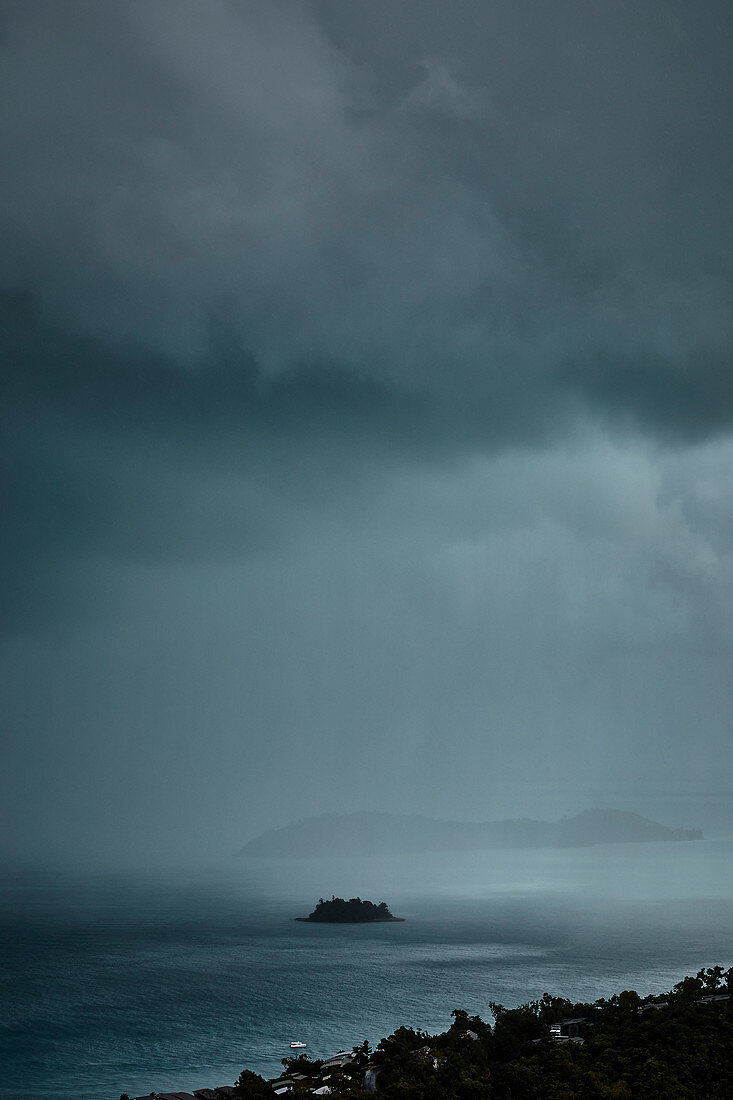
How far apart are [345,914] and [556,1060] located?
144 m

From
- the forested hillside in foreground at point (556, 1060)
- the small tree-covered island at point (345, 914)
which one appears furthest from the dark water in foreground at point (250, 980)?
the forested hillside in foreground at point (556, 1060)

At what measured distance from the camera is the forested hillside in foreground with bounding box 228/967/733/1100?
37656mm

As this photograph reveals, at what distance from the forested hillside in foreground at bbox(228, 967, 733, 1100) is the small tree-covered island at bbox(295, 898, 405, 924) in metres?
131

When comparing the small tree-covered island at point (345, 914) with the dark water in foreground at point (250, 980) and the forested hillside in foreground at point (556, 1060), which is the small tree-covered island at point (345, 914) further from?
the forested hillside in foreground at point (556, 1060)

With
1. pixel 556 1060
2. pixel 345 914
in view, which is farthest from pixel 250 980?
pixel 345 914

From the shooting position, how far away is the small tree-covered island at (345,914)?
172 m

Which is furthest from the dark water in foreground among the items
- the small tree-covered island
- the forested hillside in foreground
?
the forested hillside in foreground

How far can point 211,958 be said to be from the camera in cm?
11519

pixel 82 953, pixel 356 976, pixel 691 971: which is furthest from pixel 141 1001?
pixel 691 971

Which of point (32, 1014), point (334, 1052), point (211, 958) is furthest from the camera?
point (211, 958)

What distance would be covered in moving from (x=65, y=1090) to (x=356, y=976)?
51.8 metres

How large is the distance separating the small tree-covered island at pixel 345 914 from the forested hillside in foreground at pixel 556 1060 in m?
131

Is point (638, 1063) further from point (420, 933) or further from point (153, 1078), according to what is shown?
point (420, 933)

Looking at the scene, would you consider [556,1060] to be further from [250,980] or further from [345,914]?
[345,914]
